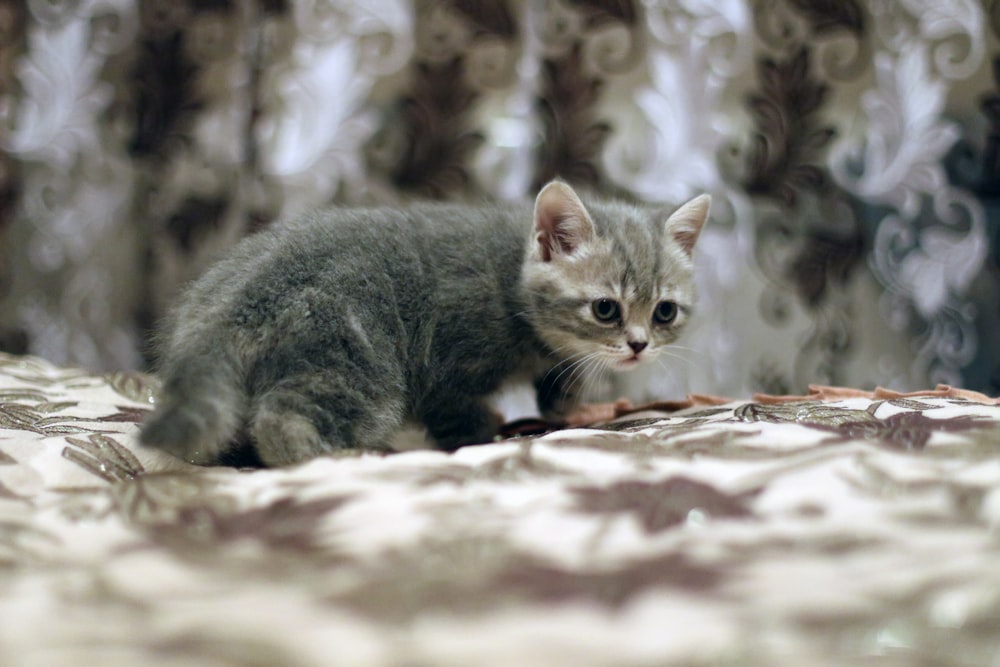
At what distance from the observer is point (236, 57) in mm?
1974

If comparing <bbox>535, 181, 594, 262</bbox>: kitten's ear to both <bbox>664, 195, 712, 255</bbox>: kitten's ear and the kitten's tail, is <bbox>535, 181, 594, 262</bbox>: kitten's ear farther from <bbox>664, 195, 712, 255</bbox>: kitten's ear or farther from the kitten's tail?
the kitten's tail

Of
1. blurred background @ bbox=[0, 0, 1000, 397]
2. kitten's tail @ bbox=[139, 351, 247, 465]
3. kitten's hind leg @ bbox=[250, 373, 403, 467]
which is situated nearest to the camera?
kitten's tail @ bbox=[139, 351, 247, 465]

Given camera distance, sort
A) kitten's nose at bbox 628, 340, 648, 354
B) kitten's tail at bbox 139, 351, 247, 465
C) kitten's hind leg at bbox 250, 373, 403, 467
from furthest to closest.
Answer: kitten's nose at bbox 628, 340, 648, 354, kitten's hind leg at bbox 250, 373, 403, 467, kitten's tail at bbox 139, 351, 247, 465

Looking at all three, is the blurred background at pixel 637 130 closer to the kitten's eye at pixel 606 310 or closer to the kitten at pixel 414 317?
the kitten at pixel 414 317

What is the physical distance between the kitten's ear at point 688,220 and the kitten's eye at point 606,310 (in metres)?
0.21

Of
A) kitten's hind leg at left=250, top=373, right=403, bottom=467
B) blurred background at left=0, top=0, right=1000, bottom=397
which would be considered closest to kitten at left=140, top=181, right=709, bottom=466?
kitten's hind leg at left=250, top=373, right=403, bottom=467

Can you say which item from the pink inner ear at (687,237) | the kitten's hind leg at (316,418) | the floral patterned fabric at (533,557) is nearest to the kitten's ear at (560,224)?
the pink inner ear at (687,237)

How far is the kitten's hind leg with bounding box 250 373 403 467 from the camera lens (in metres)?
0.96

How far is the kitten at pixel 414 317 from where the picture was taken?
3.26 ft

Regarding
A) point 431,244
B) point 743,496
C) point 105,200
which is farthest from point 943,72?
point 105,200

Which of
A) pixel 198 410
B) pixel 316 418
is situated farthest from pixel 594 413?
pixel 198 410

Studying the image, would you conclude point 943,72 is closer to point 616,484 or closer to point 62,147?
point 616,484

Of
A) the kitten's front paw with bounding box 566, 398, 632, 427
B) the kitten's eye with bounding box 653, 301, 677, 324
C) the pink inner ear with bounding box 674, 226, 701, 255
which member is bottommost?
the kitten's front paw with bounding box 566, 398, 632, 427

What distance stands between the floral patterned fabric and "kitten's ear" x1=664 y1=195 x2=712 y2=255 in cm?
62
